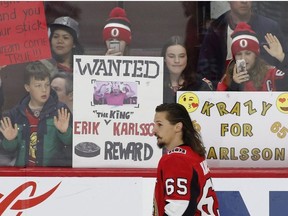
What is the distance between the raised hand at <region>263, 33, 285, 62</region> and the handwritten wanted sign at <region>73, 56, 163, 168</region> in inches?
30.7

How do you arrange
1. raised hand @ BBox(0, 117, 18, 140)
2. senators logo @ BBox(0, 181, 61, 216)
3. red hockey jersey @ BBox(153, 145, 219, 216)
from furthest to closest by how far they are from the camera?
raised hand @ BBox(0, 117, 18, 140) → senators logo @ BBox(0, 181, 61, 216) → red hockey jersey @ BBox(153, 145, 219, 216)

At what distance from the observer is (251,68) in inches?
218

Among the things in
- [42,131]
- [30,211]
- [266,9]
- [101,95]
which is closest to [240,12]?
[266,9]

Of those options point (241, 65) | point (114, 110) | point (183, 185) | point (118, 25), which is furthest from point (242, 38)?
point (183, 185)

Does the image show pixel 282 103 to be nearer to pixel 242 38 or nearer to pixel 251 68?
pixel 251 68

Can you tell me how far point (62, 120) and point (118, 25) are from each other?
0.76 meters

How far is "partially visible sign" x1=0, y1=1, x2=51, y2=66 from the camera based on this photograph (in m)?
5.48

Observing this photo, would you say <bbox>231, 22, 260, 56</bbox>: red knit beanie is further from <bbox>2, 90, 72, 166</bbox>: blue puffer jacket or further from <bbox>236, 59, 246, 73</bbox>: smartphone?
<bbox>2, 90, 72, 166</bbox>: blue puffer jacket

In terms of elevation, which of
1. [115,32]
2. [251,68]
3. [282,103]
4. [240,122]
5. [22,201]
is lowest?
[22,201]

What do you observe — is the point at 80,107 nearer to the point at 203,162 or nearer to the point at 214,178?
the point at 214,178

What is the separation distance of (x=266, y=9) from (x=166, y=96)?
92 cm

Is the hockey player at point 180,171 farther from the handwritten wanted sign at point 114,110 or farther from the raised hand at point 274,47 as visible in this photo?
the raised hand at point 274,47

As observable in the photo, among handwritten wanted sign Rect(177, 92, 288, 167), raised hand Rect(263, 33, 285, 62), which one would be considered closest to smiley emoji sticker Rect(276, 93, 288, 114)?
handwritten wanted sign Rect(177, 92, 288, 167)

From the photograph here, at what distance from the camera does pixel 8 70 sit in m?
5.49
